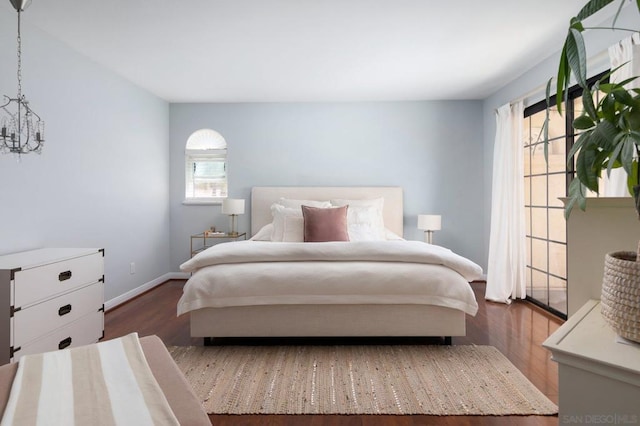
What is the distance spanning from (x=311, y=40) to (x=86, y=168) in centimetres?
230

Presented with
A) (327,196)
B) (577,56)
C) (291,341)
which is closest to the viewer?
(577,56)

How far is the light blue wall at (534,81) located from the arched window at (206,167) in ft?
11.5

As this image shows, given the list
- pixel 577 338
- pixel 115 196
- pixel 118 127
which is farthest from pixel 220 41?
pixel 577 338

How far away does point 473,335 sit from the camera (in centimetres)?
275

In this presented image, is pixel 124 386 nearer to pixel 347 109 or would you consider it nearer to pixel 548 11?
pixel 548 11

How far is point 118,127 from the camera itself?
3.62 meters

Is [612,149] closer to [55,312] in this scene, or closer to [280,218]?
[55,312]

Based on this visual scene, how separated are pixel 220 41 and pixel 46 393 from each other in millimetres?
2740

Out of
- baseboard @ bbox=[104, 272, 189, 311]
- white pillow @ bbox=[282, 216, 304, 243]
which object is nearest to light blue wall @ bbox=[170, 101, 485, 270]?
A: baseboard @ bbox=[104, 272, 189, 311]

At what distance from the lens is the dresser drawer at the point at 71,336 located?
202 centimetres

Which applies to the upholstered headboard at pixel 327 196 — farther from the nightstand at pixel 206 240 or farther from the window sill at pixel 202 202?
the window sill at pixel 202 202

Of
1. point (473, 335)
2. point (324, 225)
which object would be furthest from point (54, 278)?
point (473, 335)

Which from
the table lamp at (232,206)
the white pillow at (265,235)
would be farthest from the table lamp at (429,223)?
the table lamp at (232,206)

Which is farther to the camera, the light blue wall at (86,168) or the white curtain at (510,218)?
the white curtain at (510,218)
